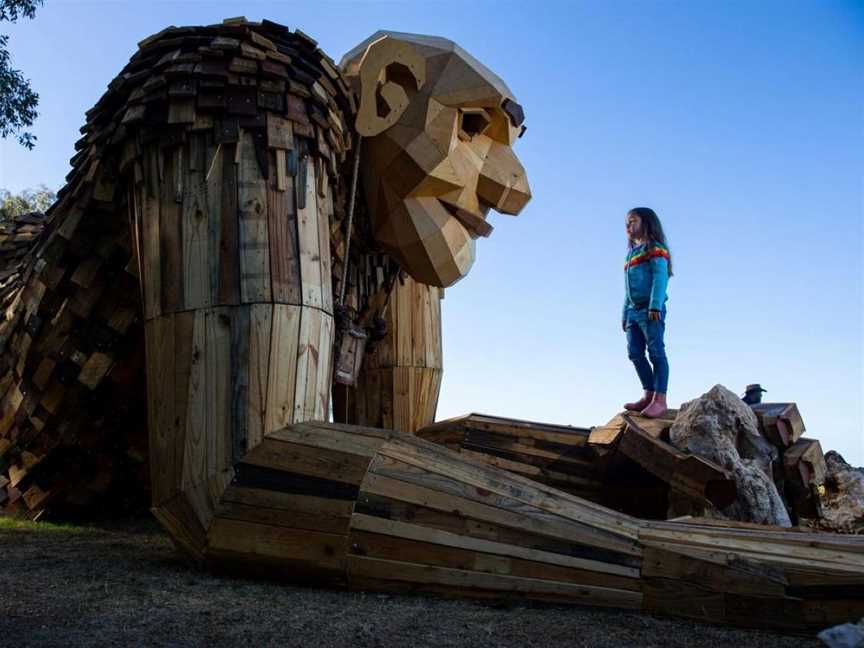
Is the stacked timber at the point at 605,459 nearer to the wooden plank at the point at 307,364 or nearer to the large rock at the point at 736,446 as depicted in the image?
the large rock at the point at 736,446

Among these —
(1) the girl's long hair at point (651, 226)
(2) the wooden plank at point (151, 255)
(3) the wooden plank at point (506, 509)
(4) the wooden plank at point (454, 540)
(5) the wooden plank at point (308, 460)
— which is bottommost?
(4) the wooden plank at point (454, 540)

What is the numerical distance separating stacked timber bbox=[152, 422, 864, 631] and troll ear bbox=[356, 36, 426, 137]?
187cm

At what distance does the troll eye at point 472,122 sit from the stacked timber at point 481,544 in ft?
6.76

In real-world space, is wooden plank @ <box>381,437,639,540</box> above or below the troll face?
below

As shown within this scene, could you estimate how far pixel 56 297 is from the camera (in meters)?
4.07

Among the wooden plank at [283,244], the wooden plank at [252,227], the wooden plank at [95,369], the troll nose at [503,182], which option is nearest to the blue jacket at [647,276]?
the troll nose at [503,182]

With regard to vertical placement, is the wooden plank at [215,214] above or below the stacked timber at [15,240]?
below

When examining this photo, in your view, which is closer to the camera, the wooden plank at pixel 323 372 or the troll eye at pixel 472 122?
the wooden plank at pixel 323 372

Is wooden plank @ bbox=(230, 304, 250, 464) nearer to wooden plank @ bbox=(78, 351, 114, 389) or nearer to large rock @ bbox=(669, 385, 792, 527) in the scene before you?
wooden plank @ bbox=(78, 351, 114, 389)

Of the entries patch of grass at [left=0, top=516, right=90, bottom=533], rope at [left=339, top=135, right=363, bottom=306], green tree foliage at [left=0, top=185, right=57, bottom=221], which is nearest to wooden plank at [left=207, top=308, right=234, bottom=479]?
rope at [left=339, top=135, right=363, bottom=306]

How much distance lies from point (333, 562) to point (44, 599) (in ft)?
2.91

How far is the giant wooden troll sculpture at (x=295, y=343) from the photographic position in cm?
250

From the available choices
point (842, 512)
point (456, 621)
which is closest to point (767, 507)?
point (842, 512)

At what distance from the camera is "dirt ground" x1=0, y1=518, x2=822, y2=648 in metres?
2.07
